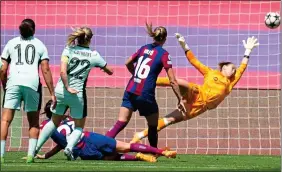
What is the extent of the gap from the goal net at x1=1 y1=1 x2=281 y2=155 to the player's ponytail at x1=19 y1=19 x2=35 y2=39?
5.18 metres

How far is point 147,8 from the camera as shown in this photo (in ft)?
60.8

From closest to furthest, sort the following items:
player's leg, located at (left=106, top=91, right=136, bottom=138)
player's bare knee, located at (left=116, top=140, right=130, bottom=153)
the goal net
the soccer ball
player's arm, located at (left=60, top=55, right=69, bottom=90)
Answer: player's arm, located at (left=60, top=55, right=69, bottom=90) → player's bare knee, located at (left=116, top=140, right=130, bottom=153) → player's leg, located at (left=106, top=91, right=136, bottom=138) → the soccer ball → the goal net

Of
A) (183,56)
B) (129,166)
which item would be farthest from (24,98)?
(183,56)

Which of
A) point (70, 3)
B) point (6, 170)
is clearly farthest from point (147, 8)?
point (6, 170)

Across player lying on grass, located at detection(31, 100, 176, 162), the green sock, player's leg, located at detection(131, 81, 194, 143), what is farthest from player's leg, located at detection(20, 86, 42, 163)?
player's leg, located at detection(131, 81, 194, 143)

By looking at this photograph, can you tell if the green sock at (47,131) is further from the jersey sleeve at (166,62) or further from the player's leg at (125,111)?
the jersey sleeve at (166,62)

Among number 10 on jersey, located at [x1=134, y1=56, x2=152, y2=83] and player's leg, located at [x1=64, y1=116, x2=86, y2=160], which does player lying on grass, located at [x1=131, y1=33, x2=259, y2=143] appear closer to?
number 10 on jersey, located at [x1=134, y1=56, x2=152, y2=83]

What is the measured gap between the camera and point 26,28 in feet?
34.6

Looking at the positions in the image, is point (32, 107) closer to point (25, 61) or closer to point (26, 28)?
point (25, 61)

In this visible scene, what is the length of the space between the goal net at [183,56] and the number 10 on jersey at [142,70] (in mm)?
3715

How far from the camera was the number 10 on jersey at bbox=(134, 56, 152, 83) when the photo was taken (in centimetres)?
1190

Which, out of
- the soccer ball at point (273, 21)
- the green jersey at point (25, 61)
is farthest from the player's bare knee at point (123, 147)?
the soccer ball at point (273, 21)

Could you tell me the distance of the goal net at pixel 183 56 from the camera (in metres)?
15.9

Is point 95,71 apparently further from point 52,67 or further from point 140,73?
point 140,73
